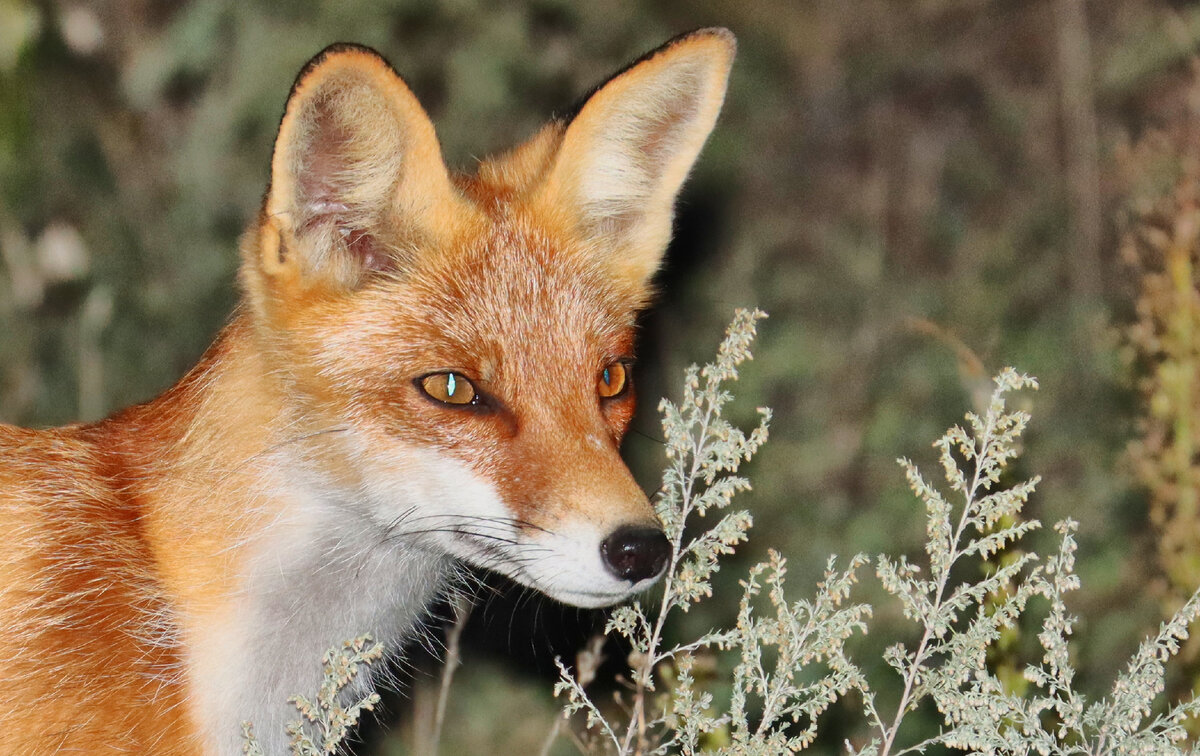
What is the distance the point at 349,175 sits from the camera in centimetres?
296

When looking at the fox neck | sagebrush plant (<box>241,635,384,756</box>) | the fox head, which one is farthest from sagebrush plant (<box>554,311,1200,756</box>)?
the fox neck

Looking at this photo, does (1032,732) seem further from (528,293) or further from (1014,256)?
(1014,256)

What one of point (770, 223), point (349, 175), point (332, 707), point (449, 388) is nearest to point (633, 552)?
point (449, 388)

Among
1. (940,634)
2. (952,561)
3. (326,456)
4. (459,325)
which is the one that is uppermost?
(952,561)

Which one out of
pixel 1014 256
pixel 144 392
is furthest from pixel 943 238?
pixel 144 392

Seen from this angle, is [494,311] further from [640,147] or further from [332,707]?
[332,707]

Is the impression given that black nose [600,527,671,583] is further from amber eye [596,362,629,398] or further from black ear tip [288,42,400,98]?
black ear tip [288,42,400,98]

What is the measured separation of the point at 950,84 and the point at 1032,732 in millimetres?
6077

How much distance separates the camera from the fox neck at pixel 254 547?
9.70 ft

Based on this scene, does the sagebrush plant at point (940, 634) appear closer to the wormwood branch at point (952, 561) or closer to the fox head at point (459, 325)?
the wormwood branch at point (952, 561)

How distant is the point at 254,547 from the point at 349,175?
95 centimetres

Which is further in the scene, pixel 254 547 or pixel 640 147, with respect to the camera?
pixel 640 147

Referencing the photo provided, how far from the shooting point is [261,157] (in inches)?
255

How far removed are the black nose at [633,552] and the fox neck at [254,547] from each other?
0.70m
